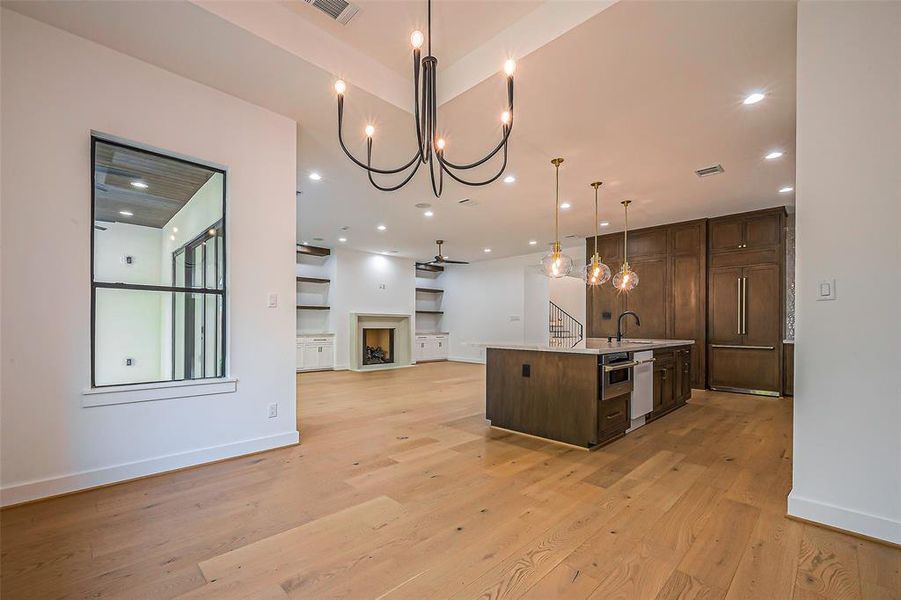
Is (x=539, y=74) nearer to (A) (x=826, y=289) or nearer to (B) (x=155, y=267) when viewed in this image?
(A) (x=826, y=289)

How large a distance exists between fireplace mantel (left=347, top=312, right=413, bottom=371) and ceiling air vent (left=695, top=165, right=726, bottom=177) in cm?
712

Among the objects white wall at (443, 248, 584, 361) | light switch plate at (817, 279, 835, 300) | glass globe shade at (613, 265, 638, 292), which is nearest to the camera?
light switch plate at (817, 279, 835, 300)

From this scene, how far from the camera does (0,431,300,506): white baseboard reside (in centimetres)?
234

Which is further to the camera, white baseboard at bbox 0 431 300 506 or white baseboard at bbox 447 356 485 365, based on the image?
white baseboard at bbox 447 356 485 365

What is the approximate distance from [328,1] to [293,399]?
2.97 metres

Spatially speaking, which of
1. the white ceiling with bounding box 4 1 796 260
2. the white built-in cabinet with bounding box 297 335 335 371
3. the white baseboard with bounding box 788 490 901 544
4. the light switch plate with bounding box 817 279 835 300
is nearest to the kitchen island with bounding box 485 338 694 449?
the white baseboard with bounding box 788 490 901 544

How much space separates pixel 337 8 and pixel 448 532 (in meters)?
3.16

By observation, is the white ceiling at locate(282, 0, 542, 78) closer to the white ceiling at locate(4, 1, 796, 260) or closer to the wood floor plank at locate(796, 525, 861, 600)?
the white ceiling at locate(4, 1, 796, 260)

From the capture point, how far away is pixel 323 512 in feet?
7.54

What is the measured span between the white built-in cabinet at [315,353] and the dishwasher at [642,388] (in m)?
6.89

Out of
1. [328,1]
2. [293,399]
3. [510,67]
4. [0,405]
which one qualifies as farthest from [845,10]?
[0,405]

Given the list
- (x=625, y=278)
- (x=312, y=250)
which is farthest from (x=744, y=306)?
(x=312, y=250)

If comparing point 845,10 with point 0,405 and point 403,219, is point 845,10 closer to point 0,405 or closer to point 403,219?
point 0,405

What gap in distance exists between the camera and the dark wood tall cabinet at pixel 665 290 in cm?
662
